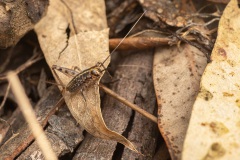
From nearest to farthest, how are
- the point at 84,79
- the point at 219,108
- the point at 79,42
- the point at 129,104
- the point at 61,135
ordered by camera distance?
1. the point at 219,108
2. the point at 61,135
3. the point at 129,104
4. the point at 84,79
5. the point at 79,42

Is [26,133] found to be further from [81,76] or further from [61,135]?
[81,76]

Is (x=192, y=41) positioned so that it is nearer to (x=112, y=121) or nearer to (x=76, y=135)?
(x=112, y=121)

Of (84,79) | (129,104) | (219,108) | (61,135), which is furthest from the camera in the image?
(84,79)

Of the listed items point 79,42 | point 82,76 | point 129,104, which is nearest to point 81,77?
point 82,76

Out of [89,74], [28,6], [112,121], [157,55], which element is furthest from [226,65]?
[28,6]

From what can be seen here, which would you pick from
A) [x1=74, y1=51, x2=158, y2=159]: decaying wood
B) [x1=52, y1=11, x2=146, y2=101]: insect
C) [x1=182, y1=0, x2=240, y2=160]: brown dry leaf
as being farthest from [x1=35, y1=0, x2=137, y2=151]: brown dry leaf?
[x1=182, y1=0, x2=240, y2=160]: brown dry leaf

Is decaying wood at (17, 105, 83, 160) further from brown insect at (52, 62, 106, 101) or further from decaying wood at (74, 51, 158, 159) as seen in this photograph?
brown insect at (52, 62, 106, 101)
